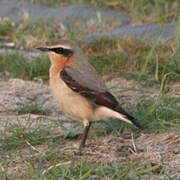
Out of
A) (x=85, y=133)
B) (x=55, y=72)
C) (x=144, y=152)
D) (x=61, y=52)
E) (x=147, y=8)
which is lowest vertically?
(x=147, y=8)

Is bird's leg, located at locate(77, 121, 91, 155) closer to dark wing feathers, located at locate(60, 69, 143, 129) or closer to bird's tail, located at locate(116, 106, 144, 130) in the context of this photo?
dark wing feathers, located at locate(60, 69, 143, 129)

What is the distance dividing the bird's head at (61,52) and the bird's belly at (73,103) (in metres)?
0.37

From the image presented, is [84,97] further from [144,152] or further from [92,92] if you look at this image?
[144,152]

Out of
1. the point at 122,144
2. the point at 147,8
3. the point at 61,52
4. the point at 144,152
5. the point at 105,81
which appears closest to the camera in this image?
the point at 144,152

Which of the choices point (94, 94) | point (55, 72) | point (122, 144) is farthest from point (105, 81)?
point (122, 144)

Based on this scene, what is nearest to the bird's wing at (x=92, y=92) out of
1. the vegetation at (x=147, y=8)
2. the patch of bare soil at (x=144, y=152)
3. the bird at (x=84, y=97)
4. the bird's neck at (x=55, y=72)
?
the bird at (x=84, y=97)

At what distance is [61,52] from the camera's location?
23.0 ft

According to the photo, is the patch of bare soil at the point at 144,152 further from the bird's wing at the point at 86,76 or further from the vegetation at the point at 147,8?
the vegetation at the point at 147,8

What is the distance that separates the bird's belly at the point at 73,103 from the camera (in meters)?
6.60

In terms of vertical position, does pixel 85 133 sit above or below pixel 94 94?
below

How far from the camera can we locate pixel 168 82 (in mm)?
8688

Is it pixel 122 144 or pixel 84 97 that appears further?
pixel 84 97

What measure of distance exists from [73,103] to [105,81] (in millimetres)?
2619

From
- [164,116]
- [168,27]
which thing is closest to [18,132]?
[164,116]
